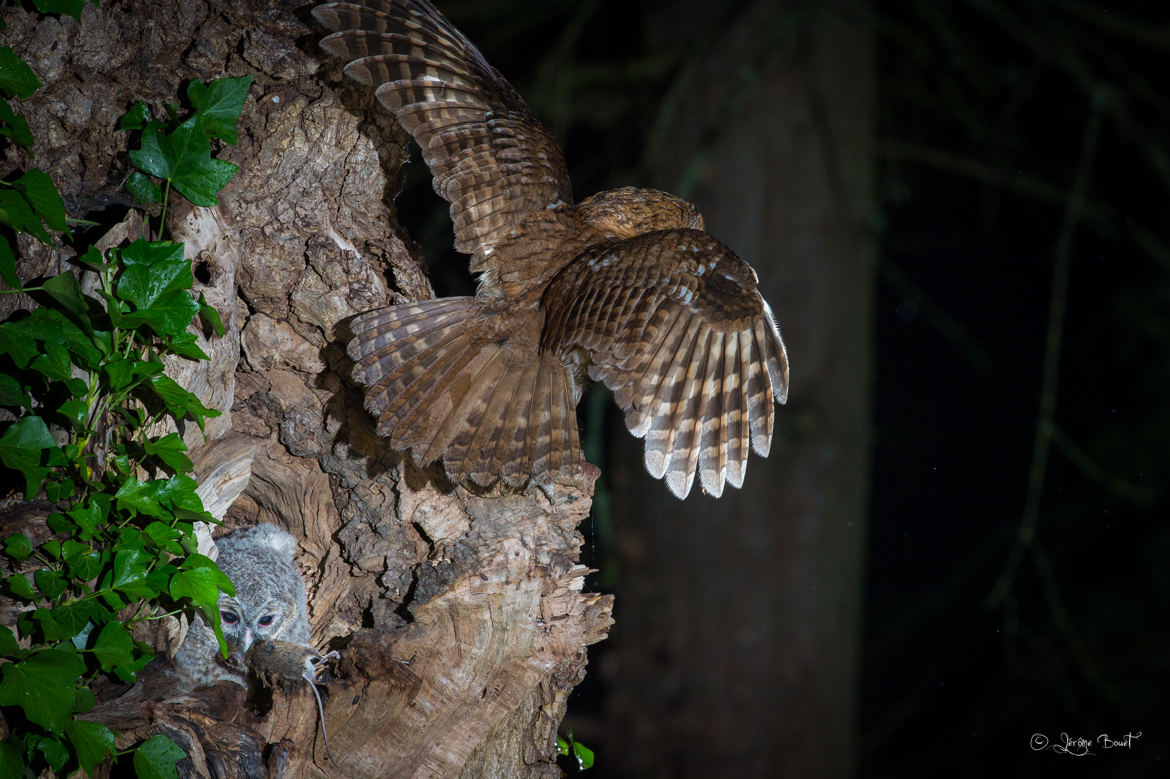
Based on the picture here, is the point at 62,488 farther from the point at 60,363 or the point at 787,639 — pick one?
the point at 787,639

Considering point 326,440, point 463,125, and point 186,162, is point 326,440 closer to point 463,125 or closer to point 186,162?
point 186,162

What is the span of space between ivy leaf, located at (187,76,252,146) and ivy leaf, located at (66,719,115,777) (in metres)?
0.78

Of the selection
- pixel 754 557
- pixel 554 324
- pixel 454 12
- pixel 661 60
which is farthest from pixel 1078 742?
pixel 454 12

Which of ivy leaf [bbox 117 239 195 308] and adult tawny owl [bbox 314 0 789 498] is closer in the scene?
ivy leaf [bbox 117 239 195 308]

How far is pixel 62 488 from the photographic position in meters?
1.12

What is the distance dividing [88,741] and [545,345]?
2.69 feet

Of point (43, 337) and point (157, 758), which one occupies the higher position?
point (43, 337)

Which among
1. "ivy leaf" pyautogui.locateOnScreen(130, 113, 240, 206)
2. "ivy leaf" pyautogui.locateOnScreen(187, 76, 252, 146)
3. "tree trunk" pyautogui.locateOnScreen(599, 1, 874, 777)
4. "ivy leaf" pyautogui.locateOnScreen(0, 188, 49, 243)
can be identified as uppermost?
"ivy leaf" pyautogui.locateOnScreen(187, 76, 252, 146)

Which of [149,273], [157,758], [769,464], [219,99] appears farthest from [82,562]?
[769,464]

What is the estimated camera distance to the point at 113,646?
3.65 ft

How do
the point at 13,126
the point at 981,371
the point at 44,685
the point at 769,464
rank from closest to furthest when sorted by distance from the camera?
the point at 44,685, the point at 13,126, the point at 769,464, the point at 981,371

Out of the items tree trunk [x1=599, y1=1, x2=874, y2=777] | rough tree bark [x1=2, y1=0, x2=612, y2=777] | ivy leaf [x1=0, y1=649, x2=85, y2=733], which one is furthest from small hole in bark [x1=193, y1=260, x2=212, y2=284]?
tree trunk [x1=599, y1=1, x2=874, y2=777]

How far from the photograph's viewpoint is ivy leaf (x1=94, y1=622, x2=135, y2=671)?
111cm

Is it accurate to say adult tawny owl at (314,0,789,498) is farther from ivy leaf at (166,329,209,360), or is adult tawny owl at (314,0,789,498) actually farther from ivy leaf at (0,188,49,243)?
ivy leaf at (0,188,49,243)
